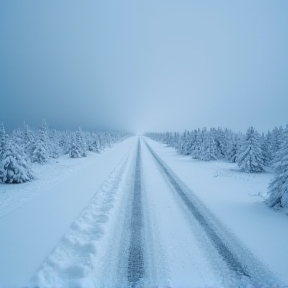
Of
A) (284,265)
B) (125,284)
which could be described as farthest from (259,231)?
(125,284)

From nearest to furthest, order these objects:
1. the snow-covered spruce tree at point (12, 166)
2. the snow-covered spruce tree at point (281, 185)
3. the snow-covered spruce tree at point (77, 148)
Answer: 1. the snow-covered spruce tree at point (281, 185)
2. the snow-covered spruce tree at point (12, 166)
3. the snow-covered spruce tree at point (77, 148)

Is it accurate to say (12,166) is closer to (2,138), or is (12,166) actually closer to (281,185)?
(2,138)

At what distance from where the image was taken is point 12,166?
1841 cm

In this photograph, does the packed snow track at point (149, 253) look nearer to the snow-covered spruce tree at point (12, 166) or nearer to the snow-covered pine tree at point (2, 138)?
the snow-covered spruce tree at point (12, 166)

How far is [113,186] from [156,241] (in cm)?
883

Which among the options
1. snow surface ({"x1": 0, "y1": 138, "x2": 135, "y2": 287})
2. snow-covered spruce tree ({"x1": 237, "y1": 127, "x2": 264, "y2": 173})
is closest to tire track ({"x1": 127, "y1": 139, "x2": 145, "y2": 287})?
snow surface ({"x1": 0, "y1": 138, "x2": 135, "y2": 287})

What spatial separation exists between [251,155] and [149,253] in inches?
962

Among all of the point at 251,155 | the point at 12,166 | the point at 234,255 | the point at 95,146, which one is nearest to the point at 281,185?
the point at 234,255

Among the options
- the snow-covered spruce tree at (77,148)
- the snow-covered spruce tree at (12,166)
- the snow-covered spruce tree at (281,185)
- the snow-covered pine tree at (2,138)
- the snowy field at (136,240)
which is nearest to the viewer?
the snowy field at (136,240)

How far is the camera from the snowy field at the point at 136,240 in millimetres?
5848

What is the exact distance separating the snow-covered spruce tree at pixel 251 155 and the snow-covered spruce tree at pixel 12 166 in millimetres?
25373

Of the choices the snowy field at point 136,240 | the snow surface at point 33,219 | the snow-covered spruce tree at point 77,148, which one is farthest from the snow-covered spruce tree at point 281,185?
the snow-covered spruce tree at point 77,148

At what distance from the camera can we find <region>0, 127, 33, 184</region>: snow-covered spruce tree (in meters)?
18.1

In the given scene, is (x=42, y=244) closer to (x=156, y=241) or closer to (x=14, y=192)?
(x=156, y=241)
